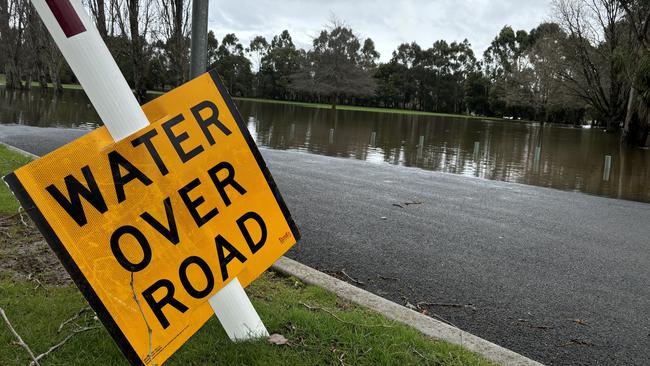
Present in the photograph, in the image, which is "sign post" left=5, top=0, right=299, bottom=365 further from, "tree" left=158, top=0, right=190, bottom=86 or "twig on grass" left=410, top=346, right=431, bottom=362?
"tree" left=158, top=0, right=190, bottom=86

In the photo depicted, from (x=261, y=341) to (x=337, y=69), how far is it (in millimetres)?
63428

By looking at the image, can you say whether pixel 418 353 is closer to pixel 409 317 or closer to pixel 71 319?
pixel 409 317

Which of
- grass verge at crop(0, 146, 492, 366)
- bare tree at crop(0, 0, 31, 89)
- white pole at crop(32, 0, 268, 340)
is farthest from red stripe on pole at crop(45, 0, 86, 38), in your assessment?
bare tree at crop(0, 0, 31, 89)

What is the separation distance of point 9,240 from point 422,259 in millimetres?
3956

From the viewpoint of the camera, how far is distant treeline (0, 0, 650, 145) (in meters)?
16.7

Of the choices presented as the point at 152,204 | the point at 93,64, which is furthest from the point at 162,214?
the point at 93,64

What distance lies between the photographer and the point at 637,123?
2731 cm

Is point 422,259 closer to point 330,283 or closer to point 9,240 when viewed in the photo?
point 330,283

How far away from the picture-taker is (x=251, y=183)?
2672 millimetres

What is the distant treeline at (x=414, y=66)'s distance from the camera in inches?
658

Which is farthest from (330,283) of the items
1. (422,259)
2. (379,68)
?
(379,68)

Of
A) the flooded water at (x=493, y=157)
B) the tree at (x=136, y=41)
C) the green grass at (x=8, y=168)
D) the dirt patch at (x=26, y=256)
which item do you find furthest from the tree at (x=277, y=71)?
the dirt patch at (x=26, y=256)

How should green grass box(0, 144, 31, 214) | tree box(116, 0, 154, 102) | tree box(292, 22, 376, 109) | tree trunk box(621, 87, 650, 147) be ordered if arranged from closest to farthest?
green grass box(0, 144, 31, 214) < tree box(116, 0, 154, 102) < tree trunk box(621, 87, 650, 147) < tree box(292, 22, 376, 109)

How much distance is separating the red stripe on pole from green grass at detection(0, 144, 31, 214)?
13.0 ft
